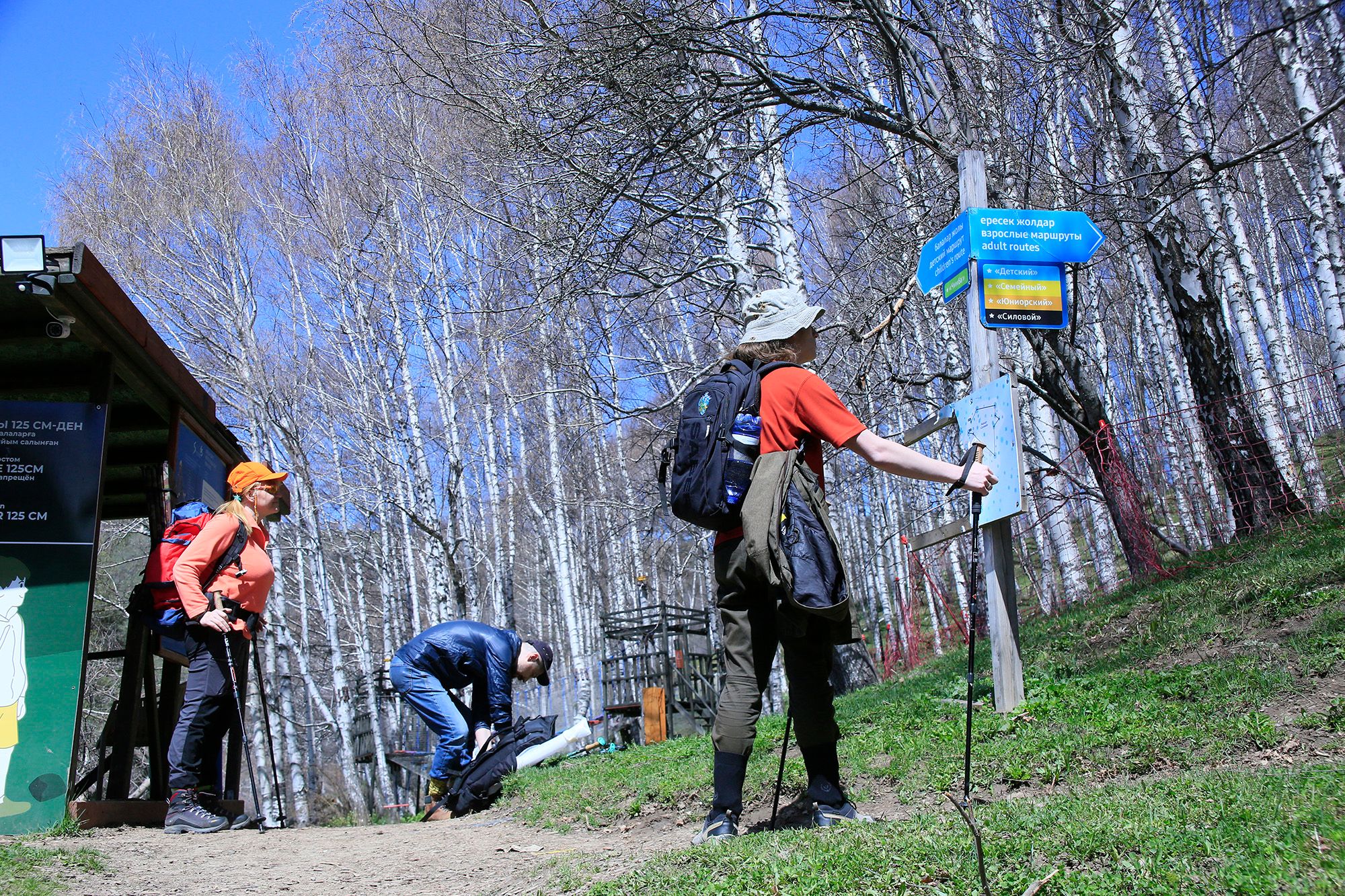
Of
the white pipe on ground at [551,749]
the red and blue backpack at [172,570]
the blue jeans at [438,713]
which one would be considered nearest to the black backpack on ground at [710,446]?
the red and blue backpack at [172,570]

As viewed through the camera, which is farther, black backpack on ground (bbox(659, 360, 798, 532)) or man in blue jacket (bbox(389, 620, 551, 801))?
man in blue jacket (bbox(389, 620, 551, 801))

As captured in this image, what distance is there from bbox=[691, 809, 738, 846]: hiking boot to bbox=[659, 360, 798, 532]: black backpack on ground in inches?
41.1

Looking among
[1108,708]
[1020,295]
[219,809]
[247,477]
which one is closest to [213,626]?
[247,477]

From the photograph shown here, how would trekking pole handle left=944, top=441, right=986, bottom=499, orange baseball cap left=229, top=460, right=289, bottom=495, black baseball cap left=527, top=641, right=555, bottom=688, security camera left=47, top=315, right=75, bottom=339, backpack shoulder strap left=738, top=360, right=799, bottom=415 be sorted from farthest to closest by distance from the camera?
black baseball cap left=527, top=641, right=555, bottom=688 < orange baseball cap left=229, top=460, right=289, bottom=495 < security camera left=47, top=315, right=75, bottom=339 < backpack shoulder strap left=738, top=360, right=799, bottom=415 < trekking pole handle left=944, top=441, right=986, bottom=499

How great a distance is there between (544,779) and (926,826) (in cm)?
393

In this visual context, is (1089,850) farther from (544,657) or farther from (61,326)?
(61,326)

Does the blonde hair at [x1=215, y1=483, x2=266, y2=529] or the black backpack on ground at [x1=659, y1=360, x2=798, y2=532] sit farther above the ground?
the blonde hair at [x1=215, y1=483, x2=266, y2=529]

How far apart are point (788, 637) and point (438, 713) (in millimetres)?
3984

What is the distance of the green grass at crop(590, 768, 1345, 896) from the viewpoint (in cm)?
209

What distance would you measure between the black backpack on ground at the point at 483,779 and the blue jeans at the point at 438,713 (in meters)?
0.18

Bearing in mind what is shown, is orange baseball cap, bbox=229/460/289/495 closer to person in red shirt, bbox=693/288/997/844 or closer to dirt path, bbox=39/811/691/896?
dirt path, bbox=39/811/691/896

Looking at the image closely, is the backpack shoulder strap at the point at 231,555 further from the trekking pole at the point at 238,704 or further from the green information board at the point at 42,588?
the green information board at the point at 42,588

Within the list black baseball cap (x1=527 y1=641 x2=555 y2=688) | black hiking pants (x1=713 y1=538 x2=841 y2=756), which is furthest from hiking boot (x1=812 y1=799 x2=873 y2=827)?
black baseball cap (x1=527 y1=641 x2=555 y2=688)

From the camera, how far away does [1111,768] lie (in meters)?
3.63
